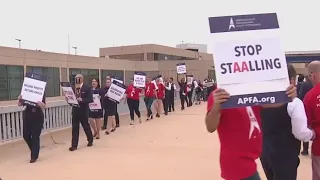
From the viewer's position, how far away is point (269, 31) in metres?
3.16

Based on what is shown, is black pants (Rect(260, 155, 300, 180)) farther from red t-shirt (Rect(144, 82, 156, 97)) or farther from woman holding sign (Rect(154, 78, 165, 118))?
woman holding sign (Rect(154, 78, 165, 118))

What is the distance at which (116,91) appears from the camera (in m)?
13.0

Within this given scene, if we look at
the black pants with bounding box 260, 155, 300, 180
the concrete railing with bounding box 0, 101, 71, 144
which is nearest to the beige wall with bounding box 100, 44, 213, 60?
the concrete railing with bounding box 0, 101, 71, 144

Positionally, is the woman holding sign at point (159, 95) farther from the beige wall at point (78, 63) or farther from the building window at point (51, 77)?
the building window at point (51, 77)

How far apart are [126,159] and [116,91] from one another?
4.84m

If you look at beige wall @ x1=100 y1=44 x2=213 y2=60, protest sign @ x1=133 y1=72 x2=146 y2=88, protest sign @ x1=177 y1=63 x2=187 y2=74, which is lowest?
protest sign @ x1=133 y1=72 x2=146 y2=88

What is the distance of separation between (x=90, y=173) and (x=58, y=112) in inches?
213

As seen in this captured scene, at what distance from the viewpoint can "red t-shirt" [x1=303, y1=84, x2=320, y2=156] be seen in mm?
4312

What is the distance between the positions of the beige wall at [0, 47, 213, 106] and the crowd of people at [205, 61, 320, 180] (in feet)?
83.9

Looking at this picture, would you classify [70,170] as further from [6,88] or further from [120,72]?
[120,72]

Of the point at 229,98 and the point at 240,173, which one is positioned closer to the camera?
the point at 229,98

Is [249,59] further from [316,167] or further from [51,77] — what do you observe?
[51,77]

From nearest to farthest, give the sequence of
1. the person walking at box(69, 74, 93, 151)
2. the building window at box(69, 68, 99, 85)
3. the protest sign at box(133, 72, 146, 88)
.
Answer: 1. the person walking at box(69, 74, 93, 151)
2. the protest sign at box(133, 72, 146, 88)
3. the building window at box(69, 68, 99, 85)

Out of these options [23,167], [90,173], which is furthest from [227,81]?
[23,167]
